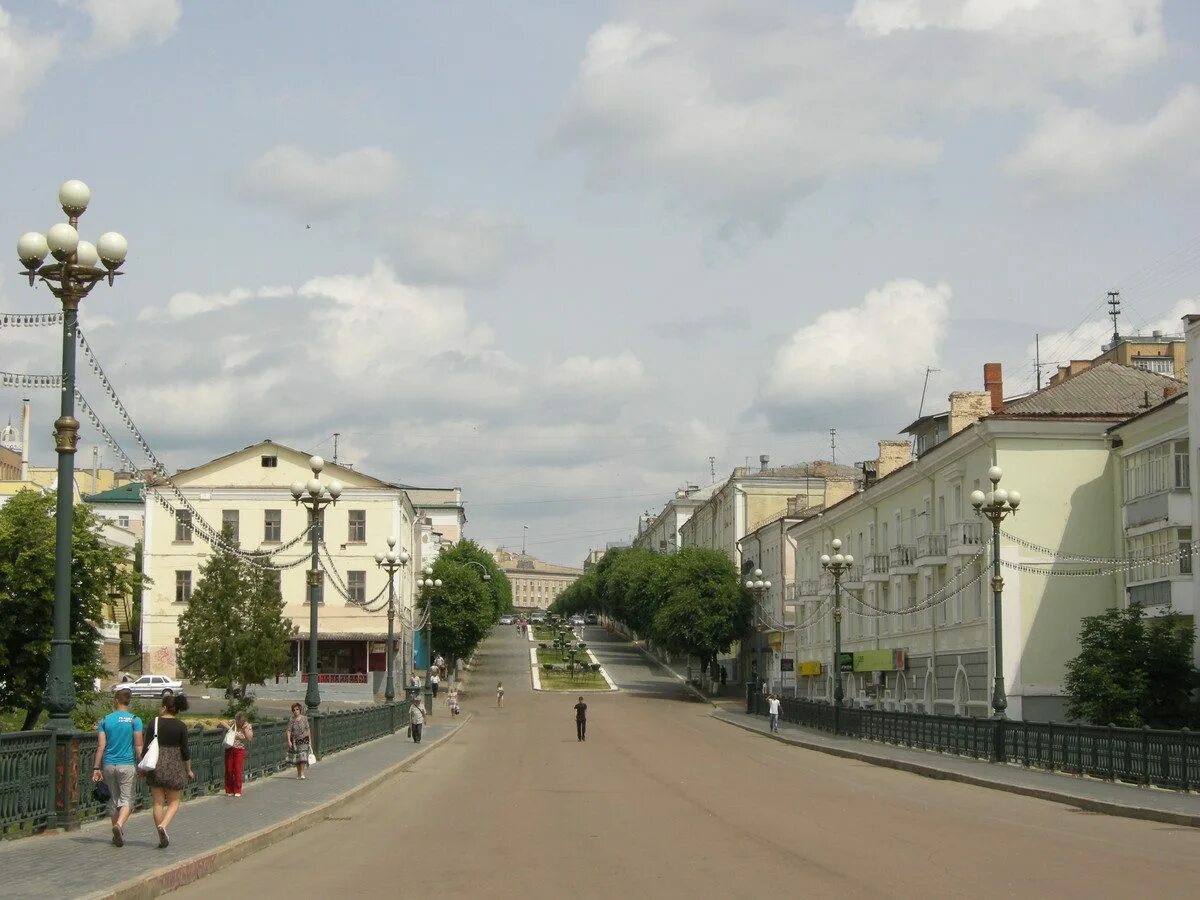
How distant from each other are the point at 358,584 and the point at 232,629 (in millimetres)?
25951

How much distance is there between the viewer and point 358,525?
3100 inches

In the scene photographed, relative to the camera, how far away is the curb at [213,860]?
1082 centimetres


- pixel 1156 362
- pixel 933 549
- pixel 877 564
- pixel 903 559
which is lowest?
pixel 877 564

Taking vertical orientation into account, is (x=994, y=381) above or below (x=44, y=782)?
above

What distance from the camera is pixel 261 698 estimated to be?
69188mm

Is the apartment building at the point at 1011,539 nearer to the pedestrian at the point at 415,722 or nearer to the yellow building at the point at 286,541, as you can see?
the pedestrian at the point at 415,722

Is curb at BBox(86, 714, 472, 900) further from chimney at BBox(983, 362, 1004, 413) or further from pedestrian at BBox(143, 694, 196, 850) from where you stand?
chimney at BBox(983, 362, 1004, 413)

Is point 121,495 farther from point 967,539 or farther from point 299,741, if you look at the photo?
point 299,741

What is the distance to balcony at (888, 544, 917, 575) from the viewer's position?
53.4 metres

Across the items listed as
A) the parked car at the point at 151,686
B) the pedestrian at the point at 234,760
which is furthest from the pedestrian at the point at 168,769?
the parked car at the point at 151,686

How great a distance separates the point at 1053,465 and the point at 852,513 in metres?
21.6

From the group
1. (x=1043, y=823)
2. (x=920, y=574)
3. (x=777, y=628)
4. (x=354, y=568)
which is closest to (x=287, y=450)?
(x=354, y=568)

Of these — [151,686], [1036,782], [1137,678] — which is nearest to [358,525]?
[151,686]

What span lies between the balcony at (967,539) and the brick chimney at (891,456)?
21.8 metres
